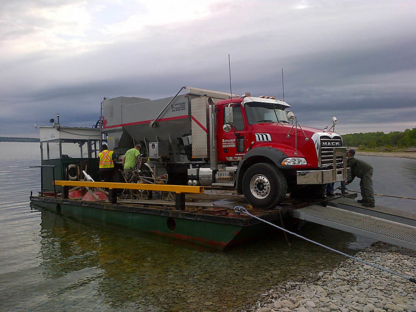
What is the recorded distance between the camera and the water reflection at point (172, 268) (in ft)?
18.5

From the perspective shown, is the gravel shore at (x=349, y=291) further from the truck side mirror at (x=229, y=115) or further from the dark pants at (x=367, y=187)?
the truck side mirror at (x=229, y=115)

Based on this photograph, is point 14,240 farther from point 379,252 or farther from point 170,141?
point 379,252

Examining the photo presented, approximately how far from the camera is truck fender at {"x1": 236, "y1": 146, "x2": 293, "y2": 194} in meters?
7.82

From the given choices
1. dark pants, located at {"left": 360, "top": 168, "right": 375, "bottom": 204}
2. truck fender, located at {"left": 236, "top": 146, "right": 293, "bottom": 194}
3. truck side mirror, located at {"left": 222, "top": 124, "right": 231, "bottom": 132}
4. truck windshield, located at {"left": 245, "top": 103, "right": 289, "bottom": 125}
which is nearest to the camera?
truck fender, located at {"left": 236, "top": 146, "right": 293, "bottom": 194}

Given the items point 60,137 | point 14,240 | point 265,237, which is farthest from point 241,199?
point 60,137

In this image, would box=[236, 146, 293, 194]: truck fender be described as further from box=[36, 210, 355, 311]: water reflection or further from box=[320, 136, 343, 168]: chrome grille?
box=[36, 210, 355, 311]: water reflection

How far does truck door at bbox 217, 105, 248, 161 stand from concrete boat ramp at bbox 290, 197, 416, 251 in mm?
2197

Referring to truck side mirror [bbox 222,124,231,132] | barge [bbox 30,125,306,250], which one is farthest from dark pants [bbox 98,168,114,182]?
truck side mirror [bbox 222,124,231,132]

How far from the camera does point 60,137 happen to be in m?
14.3

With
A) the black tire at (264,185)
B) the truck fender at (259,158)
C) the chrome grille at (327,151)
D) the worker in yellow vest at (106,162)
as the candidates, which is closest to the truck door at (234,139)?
the truck fender at (259,158)

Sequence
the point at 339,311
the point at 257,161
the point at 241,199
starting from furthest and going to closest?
the point at 241,199 → the point at 257,161 → the point at 339,311

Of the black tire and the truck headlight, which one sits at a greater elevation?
the truck headlight

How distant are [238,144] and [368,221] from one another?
11.5 feet

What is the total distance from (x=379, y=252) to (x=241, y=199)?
11.7ft
